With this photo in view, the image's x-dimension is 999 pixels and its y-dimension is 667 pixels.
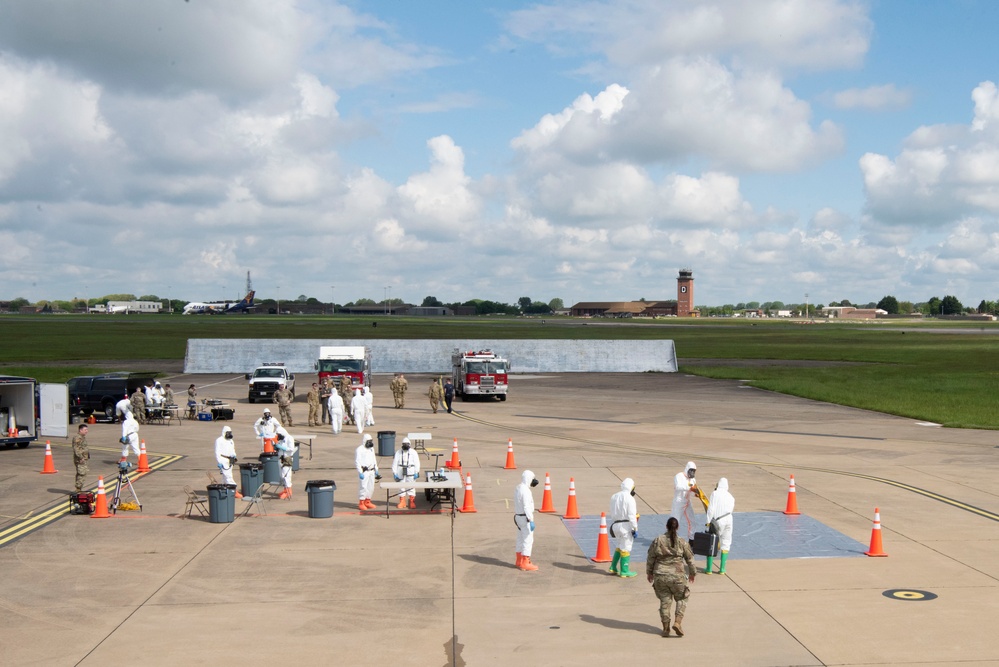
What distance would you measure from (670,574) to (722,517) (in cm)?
352

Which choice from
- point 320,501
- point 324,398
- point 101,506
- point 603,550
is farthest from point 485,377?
point 603,550

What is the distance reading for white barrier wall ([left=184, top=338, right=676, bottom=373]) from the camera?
63.4 m

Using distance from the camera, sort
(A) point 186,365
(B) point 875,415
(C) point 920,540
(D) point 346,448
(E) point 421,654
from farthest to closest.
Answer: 1. (A) point 186,365
2. (B) point 875,415
3. (D) point 346,448
4. (C) point 920,540
5. (E) point 421,654

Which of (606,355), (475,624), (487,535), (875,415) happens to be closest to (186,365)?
(606,355)

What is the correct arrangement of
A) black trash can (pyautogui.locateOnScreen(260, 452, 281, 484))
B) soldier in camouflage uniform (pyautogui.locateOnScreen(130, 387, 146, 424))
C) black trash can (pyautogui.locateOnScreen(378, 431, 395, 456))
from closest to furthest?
black trash can (pyautogui.locateOnScreen(260, 452, 281, 484)), black trash can (pyautogui.locateOnScreen(378, 431, 395, 456)), soldier in camouflage uniform (pyautogui.locateOnScreen(130, 387, 146, 424))

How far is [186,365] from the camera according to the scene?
62.5m

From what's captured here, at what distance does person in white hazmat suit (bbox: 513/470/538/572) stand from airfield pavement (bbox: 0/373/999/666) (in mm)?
349

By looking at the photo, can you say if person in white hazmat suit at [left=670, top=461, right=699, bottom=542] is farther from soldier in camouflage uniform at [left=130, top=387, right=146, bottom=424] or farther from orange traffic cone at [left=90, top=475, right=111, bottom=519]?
soldier in camouflage uniform at [left=130, top=387, right=146, bottom=424]

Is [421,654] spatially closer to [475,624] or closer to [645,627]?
[475,624]

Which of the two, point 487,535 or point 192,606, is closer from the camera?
point 192,606

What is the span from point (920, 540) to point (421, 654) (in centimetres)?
1100

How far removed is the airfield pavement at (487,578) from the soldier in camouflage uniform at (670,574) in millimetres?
408

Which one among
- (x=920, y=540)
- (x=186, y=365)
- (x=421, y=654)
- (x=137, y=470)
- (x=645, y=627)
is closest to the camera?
(x=421, y=654)

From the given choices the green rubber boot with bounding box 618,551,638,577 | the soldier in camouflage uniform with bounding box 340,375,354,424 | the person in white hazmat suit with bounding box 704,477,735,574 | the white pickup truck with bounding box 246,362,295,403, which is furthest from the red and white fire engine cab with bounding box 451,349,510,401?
the green rubber boot with bounding box 618,551,638,577
